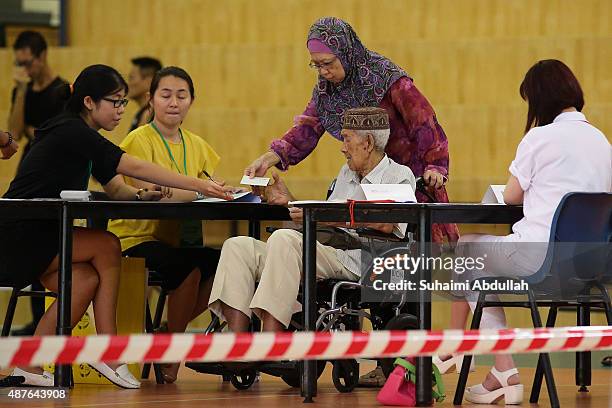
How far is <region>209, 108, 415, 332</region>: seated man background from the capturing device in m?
4.29

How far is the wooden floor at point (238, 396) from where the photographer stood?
408 cm

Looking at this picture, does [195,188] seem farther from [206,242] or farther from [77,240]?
[206,242]

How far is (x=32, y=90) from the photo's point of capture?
7.97 meters

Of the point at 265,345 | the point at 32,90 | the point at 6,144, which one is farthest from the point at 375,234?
the point at 32,90

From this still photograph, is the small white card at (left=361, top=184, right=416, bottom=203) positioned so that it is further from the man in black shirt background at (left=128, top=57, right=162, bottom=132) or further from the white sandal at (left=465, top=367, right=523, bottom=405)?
the man in black shirt background at (left=128, top=57, right=162, bottom=132)

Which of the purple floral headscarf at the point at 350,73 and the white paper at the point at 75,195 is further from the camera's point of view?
the purple floral headscarf at the point at 350,73

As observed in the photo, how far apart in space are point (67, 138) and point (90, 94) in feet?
0.64

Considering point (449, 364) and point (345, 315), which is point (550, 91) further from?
point (449, 364)

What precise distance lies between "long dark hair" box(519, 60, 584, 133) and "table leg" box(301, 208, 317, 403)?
2.46ft

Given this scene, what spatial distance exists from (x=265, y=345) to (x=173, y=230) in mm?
2671

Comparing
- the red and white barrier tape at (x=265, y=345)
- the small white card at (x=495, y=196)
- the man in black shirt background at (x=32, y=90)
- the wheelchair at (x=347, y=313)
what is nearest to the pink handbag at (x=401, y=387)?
the wheelchair at (x=347, y=313)

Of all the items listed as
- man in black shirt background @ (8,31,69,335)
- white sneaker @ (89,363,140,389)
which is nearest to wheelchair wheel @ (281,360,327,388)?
white sneaker @ (89,363,140,389)

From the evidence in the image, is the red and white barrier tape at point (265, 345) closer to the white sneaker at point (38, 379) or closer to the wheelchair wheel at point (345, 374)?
the wheelchair wheel at point (345, 374)

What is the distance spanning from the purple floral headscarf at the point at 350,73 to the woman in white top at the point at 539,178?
0.73 m
